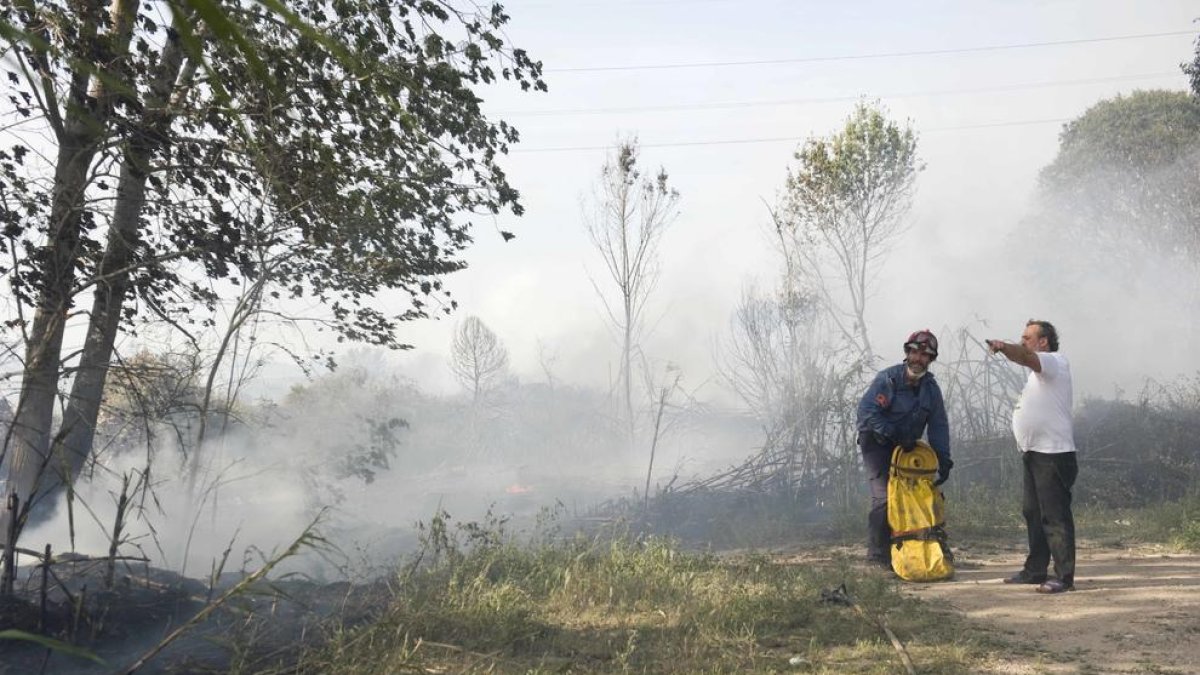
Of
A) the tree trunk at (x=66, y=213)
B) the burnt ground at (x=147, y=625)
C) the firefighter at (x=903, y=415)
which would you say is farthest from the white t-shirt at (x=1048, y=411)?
the tree trunk at (x=66, y=213)

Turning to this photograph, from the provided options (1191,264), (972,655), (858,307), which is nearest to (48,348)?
(972,655)

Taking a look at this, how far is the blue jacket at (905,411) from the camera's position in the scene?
7.09m

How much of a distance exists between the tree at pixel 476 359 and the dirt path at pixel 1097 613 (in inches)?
853

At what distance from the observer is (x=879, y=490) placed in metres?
7.23

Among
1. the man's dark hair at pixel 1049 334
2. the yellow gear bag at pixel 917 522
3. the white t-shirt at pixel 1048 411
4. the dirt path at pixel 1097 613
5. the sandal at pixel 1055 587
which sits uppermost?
the man's dark hair at pixel 1049 334

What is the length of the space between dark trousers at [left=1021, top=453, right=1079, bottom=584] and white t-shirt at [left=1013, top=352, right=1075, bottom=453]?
8 centimetres

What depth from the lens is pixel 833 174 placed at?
2202cm

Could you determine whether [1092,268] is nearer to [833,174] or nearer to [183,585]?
[833,174]

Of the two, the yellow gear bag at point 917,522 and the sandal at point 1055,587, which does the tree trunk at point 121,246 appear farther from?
the sandal at point 1055,587

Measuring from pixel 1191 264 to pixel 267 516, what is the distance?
28011 mm

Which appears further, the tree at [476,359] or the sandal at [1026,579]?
the tree at [476,359]

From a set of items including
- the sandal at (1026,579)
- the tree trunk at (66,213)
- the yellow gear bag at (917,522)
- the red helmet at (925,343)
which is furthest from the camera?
the red helmet at (925,343)

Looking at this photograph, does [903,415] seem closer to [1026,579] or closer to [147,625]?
[1026,579]

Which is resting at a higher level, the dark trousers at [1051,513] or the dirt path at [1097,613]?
the dark trousers at [1051,513]
